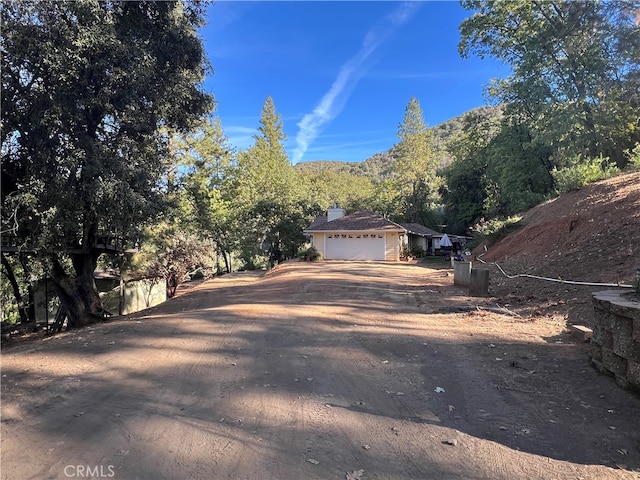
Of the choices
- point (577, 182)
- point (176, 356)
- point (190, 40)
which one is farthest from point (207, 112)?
point (577, 182)

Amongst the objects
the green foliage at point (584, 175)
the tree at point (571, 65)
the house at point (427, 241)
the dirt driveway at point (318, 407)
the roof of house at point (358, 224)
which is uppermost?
the tree at point (571, 65)

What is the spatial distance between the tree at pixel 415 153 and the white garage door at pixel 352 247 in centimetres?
1842

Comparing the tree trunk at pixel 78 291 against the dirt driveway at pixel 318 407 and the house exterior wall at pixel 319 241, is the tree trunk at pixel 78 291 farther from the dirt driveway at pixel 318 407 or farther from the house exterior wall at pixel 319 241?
the house exterior wall at pixel 319 241

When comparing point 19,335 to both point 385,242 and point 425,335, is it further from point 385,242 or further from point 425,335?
point 385,242

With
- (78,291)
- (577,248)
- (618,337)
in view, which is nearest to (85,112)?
(78,291)

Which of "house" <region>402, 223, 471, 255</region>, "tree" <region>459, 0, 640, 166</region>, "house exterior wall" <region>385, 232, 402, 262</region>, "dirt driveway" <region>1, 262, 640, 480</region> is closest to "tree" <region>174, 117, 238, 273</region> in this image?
"house exterior wall" <region>385, 232, 402, 262</region>

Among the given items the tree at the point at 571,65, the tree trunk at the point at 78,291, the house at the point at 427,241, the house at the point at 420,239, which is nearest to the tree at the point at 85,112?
the tree trunk at the point at 78,291

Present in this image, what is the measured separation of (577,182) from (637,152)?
2.39 m

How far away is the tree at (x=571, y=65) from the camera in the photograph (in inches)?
813

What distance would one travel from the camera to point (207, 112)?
45.6 ft

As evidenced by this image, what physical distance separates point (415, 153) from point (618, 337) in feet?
148

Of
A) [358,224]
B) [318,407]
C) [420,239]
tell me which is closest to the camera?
[318,407]

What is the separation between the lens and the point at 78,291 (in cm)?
1284

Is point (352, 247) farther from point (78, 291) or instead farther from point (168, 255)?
point (78, 291)
